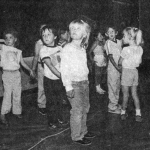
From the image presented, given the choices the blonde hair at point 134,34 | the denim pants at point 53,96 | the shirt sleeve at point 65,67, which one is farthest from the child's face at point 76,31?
the blonde hair at point 134,34

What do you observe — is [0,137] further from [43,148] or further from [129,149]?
[129,149]

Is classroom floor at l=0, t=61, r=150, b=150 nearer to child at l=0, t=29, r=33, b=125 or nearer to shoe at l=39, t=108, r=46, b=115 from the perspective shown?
shoe at l=39, t=108, r=46, b=115

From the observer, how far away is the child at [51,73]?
319 cm

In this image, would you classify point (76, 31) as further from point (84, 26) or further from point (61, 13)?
point (61, 13)

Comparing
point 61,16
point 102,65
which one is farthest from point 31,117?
point 61,16

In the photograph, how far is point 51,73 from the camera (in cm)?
330

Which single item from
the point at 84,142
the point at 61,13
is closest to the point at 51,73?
the point at 84,142

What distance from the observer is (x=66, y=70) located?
2.70 meters

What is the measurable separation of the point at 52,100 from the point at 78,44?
872 millimetres

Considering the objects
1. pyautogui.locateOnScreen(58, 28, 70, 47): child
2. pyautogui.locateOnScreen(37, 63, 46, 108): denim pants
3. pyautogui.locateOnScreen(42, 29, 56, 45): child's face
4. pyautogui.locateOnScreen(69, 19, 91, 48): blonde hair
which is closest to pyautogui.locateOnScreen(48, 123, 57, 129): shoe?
pyautogui.locateOnScreen(37, 63, 46, 108): denim pants

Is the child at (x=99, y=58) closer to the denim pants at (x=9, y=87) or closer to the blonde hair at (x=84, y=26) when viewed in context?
the denim pants at (x=9, y=87)

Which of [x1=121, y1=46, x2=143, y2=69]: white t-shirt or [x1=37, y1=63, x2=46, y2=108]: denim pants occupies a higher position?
[x1=121, y1=46, x2=143, y2=69]: white t-shirt

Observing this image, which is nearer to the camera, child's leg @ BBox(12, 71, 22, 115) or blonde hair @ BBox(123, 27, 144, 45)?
blonde hair @ BBox(123, 27, 144, 45)

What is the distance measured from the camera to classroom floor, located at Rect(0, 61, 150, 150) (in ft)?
9.10
